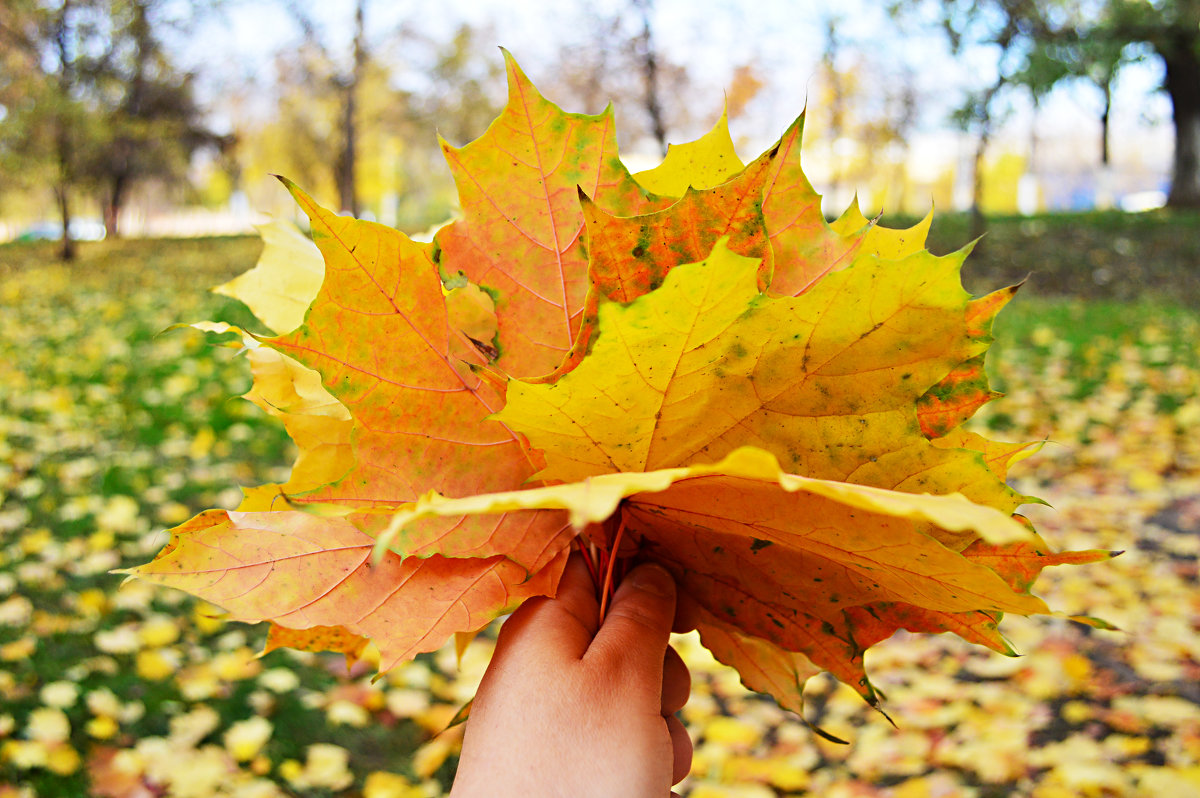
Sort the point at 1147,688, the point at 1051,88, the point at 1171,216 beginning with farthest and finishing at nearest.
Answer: the point at 1171,216, the point at 1051,88, the point at 1147,688

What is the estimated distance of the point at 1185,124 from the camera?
1349 cm

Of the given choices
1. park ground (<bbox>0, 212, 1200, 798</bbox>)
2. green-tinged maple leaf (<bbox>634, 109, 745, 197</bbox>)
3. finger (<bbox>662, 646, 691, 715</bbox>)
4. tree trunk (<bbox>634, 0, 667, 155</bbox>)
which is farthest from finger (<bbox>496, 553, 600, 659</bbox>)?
tree trunk (<bbox>634, 0, 667, 155</bbox>)

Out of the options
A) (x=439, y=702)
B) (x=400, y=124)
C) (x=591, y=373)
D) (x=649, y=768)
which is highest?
(x=400, y=124)

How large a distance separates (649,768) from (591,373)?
0.36 m

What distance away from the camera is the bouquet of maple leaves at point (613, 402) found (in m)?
0.47

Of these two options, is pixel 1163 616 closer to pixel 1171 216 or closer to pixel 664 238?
pixel 664 238

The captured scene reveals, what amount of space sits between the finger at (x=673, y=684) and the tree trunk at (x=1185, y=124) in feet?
51.0

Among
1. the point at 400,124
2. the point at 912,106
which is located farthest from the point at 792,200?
the point at 912,106

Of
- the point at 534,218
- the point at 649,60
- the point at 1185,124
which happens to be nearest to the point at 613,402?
the point at 534,218

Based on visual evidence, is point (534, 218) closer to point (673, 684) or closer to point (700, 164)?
point (700, 164)

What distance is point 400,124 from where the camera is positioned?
75.3 ft

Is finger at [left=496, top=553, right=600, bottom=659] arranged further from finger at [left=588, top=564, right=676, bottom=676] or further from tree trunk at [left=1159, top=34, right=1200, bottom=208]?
tree trunk at [left=1159, top=34, right=1200, bottom=208]

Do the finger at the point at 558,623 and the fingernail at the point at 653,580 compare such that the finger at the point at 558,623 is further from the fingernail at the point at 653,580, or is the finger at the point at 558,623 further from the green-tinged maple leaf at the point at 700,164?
the green-tinged maple leaf at the point at 700,164

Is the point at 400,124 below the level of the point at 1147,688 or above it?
above
